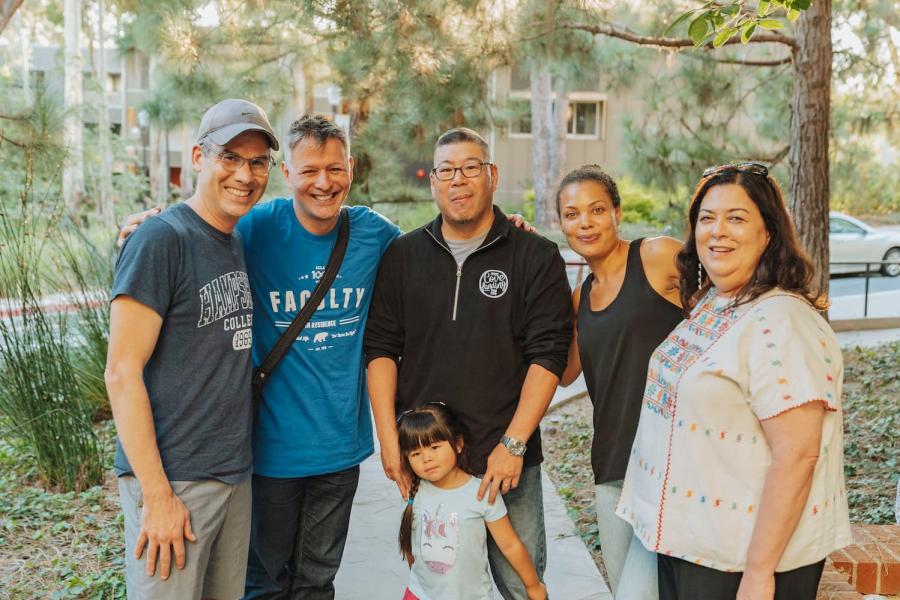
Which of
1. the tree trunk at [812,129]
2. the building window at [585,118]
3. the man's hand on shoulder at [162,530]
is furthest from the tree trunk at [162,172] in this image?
the man's hand on shoulder at [162,530]

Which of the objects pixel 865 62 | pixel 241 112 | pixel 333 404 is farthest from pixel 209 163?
pixel 865 62

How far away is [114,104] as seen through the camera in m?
37.2

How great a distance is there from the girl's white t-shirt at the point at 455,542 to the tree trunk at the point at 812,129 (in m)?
4.95

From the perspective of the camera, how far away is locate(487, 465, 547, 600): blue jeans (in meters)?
2.89

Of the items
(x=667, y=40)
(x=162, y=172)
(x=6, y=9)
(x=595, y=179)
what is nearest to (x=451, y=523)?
(x=595, y=179)

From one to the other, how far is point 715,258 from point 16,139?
5.40 metres

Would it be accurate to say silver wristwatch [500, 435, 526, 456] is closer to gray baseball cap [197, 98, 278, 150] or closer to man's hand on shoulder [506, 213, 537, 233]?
man's hand on shoulder [506, 213, 537, 233]

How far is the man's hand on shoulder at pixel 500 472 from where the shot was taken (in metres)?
2.75

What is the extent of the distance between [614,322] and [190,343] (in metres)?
1.26

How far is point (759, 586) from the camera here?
1914 millimetres

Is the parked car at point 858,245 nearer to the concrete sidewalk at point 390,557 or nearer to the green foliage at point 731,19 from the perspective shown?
the concrete sidewalk at point 390,557

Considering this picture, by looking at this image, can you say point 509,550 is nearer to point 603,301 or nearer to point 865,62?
point 603,301

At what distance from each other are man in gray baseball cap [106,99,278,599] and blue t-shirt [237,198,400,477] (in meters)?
0.28

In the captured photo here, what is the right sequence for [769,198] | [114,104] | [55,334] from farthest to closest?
[114,104], [55,334], [769,198]
